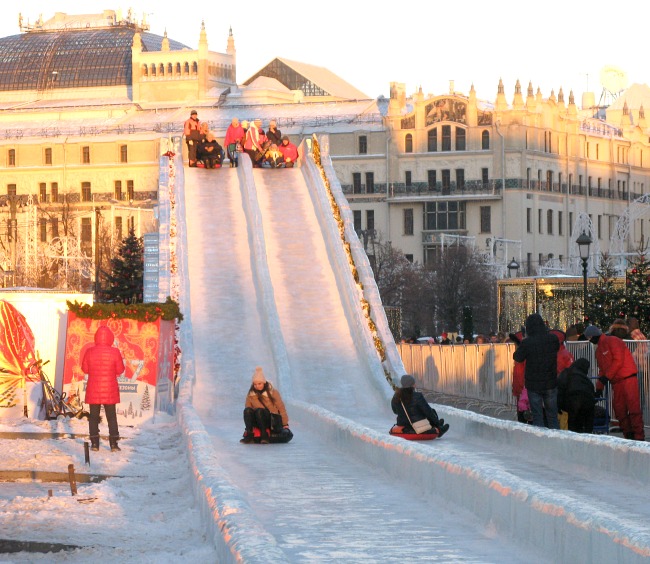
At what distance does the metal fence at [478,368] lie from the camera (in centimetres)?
2327

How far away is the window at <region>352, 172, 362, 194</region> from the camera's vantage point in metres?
115

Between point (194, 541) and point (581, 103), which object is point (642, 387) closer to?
point (194, 541)

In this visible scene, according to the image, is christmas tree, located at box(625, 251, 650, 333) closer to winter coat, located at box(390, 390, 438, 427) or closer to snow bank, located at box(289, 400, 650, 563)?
winter coat, located at box(390, 390, 438, 427)

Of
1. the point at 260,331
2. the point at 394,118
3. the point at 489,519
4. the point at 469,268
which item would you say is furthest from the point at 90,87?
the point at 489,519

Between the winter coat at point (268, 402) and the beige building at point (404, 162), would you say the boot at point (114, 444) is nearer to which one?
the winter coat at point (268, 402)

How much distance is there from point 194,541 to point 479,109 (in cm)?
9927

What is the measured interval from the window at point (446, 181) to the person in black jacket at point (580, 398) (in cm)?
9257

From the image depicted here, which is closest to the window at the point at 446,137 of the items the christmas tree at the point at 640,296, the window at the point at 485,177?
the window at the point at 485,177

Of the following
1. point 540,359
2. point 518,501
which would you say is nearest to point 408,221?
point 540,359

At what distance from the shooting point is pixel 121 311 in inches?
1089

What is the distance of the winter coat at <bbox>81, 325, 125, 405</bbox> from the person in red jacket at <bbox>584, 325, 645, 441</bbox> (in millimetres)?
6025

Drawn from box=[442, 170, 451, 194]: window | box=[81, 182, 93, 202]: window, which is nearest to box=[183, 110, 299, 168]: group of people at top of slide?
box=[442, 170, 451, 194]: window

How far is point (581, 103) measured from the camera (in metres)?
144

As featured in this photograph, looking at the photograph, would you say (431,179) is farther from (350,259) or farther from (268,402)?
(268,402)
